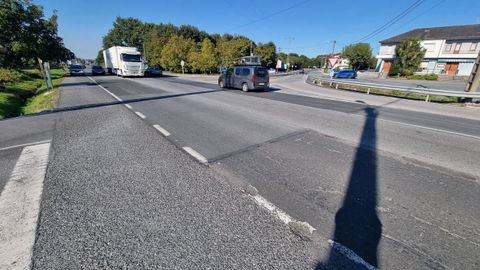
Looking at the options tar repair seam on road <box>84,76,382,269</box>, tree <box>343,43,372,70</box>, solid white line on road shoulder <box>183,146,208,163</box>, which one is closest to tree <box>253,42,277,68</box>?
tree <box>343,43,372,70</box>

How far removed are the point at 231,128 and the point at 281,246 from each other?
178 inches

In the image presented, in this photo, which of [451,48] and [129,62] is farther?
[451,48]

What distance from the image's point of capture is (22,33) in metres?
16.5

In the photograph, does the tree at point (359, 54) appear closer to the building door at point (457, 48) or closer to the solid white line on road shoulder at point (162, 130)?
the building door at point (457, 48)

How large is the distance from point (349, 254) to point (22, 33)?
23.9 metres

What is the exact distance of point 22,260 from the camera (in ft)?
6.70

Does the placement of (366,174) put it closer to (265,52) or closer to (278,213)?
(278,213)

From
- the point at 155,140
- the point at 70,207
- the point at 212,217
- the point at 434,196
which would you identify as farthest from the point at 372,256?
the point at 155,140

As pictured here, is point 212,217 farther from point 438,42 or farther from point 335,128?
point 438,42

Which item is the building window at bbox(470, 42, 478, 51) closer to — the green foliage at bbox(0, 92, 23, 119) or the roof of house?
the roof of house

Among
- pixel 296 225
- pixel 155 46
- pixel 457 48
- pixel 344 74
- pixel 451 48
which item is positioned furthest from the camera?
pixel 155 46

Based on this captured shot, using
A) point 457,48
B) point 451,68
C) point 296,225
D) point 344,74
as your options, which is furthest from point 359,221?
point 457,48

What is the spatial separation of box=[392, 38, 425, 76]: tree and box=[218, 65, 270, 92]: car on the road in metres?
37.0

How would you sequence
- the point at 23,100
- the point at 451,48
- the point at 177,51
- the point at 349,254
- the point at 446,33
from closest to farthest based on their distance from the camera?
the point at 349,254, the point at 23,100, the point at 451,48, the point at 446,33, the point at 177,51
